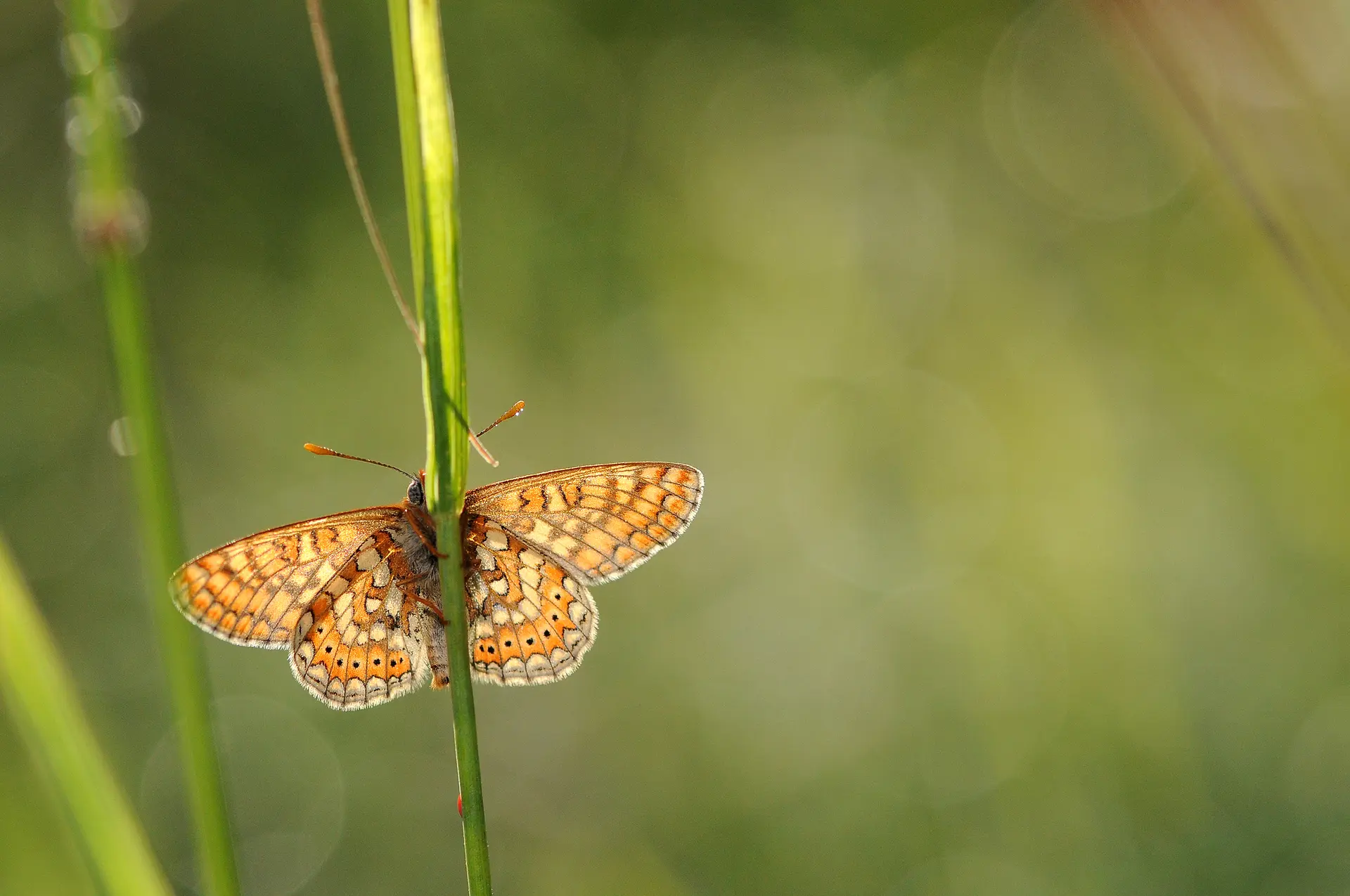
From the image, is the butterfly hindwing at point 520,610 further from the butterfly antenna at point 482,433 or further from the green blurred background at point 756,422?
the green blurred background at point 756,422

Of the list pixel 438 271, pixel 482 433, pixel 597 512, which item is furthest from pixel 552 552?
pixel 438 271

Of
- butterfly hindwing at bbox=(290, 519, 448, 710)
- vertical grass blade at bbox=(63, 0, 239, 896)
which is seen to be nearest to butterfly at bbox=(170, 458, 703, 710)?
butterfly hindwing at bbox=(290, 519, 448, 710)

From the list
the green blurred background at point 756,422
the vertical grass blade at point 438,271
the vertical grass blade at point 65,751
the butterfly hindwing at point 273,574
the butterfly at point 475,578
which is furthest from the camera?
the green blurred background at point 756,422

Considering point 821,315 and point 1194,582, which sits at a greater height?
point 821,315

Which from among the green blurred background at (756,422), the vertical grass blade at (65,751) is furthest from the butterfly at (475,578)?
the green blurred background at (756,422)

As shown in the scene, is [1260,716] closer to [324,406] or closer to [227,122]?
[324,406]

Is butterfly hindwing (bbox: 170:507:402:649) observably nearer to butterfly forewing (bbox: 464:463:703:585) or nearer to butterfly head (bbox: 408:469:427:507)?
butterfly head (bbox: 408:469:427:507)

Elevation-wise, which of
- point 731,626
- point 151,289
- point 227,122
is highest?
point 227,122

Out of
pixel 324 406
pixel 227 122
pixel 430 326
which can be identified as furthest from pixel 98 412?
pixel 430 326
